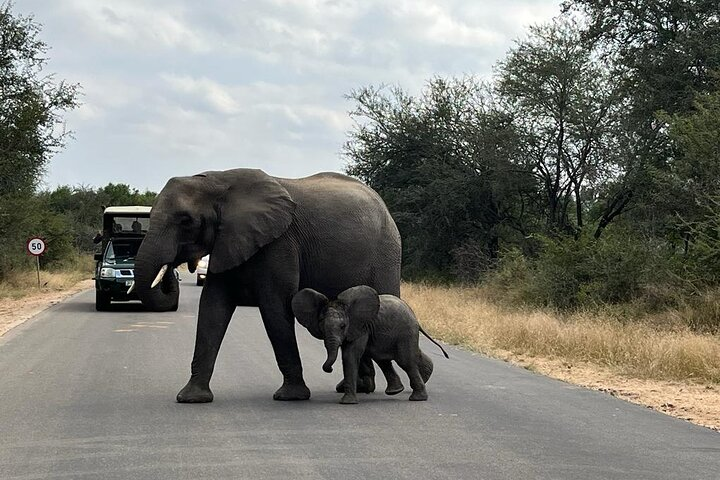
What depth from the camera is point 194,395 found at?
33.1ft

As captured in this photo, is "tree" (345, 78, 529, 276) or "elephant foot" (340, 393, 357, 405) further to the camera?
"tree" (345, 78, 529, 276)

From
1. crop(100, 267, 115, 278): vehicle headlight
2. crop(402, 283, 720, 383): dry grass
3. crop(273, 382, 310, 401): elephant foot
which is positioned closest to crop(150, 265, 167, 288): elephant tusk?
crop(273, 382, 310, 401): elephant foot

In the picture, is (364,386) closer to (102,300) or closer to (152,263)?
(152,263)

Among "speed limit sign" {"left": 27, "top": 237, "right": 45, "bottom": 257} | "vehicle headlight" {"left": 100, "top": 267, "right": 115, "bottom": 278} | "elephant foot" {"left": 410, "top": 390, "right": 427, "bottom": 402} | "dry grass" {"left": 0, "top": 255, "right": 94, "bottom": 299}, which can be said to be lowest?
"dry grass" {"left": 0, "top": 255, "right": 94, "bottom": 299}

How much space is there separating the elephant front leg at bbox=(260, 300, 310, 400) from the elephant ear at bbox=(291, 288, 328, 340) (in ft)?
0.85

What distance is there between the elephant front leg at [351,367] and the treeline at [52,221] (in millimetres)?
24004

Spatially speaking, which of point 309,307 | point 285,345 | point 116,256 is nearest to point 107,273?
point 116,256

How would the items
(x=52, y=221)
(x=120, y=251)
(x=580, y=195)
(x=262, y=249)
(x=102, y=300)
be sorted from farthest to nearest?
(x=52, y=221) < (x=580, y=195) < (x=120, y=251) < (x=102, y=300) < (x=262, y=249)

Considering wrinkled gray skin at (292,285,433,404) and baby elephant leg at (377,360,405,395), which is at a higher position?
wrinkled gray skin at (292,285,433,404)

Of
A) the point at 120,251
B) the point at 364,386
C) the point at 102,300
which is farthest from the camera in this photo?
the point at 120,251

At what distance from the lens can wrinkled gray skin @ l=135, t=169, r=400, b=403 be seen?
10008 mm

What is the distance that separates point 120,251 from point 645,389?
1661 centimetres

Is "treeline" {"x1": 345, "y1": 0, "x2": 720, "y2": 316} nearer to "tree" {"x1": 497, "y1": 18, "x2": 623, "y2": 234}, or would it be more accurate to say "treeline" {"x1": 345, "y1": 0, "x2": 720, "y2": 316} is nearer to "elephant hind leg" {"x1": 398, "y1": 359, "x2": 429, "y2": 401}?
"tree" {"x1": 497, "y1": 18, "x2": 623, "y2": 234}

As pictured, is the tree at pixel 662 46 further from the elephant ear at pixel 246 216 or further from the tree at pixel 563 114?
the elephant ear at pixel 246 216
